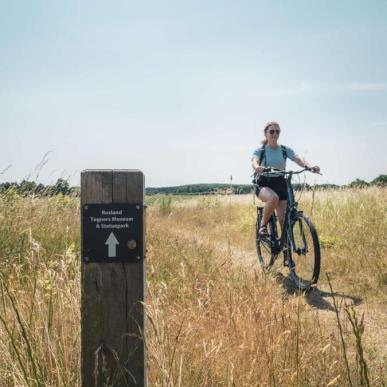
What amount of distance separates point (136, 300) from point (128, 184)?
1.87ft

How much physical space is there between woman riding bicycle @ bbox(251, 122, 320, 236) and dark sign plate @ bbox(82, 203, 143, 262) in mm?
4577

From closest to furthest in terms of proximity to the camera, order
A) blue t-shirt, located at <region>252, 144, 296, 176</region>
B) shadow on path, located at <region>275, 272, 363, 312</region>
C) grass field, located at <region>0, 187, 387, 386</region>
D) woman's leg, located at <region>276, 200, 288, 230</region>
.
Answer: grass field, located at <region>0, 187, 387, 386</region>, shadow on path, located at <region>275, 272, 363, 312</region>, woman's leg, located at <region>276, 200, 288, 230</region>, blue t-shirt, located at <region>252, 144, 296, 176</region>

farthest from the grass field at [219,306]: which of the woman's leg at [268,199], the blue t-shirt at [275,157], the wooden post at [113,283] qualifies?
the blue t-shirt at [275,157]

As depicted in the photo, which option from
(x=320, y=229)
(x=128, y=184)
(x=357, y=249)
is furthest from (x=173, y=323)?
(x=320, y=229)

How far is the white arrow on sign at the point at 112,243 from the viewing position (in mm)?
1905

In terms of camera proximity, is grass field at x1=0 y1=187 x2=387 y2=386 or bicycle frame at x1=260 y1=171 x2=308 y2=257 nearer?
grass field at x1=0 y1=187 x2=387 y2=386

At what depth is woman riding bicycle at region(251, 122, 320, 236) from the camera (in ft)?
20.8

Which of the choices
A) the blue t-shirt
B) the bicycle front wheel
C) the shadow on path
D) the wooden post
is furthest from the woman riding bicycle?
the wooden post

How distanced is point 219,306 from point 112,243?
1747 millimetres

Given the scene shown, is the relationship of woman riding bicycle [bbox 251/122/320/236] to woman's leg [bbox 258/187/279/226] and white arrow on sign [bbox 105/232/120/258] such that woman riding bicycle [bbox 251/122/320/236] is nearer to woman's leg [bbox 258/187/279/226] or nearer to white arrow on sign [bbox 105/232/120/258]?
woman's leg [bbox 258/187/279/226]

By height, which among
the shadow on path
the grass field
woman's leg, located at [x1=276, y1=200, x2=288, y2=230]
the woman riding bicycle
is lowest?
the shadow on path

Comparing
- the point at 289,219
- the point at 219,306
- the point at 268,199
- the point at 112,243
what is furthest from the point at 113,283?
the point at 268,199

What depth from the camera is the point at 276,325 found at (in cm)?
290

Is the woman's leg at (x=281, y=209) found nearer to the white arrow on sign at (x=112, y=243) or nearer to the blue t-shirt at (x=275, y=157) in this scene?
the blue t-shirt at (x=275, y=157)
